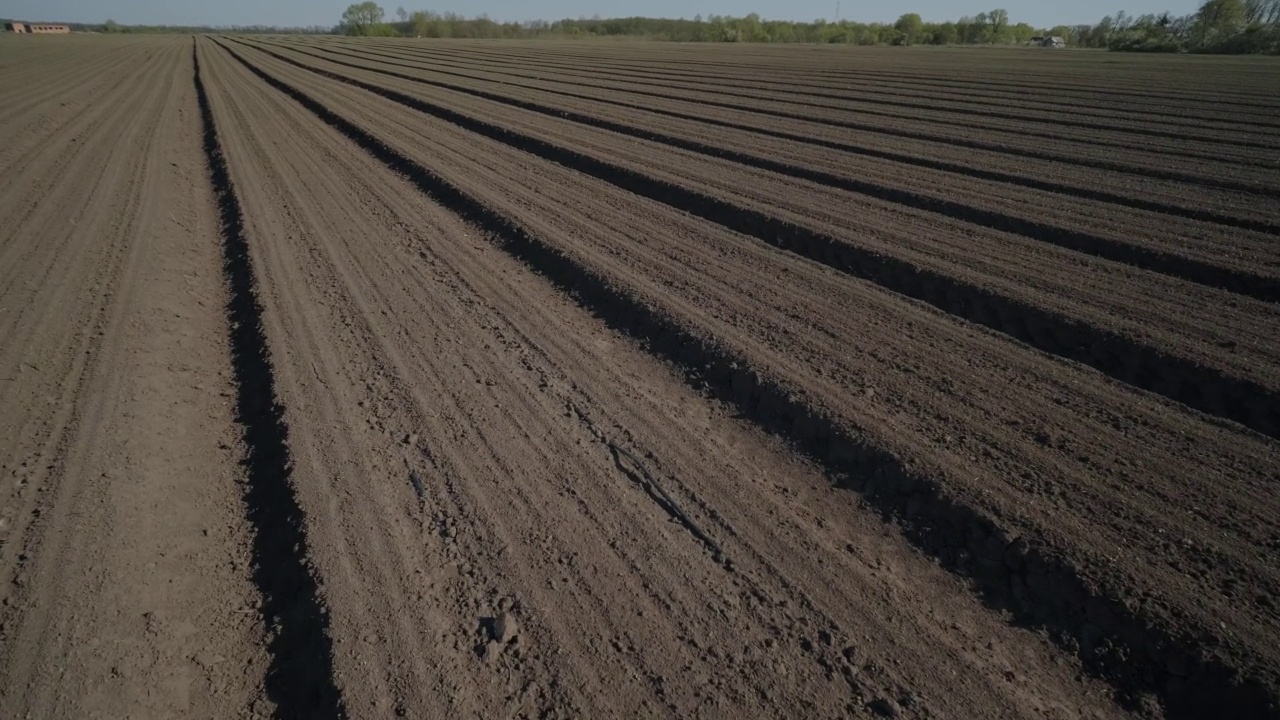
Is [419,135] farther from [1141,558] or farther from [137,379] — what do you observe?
[1141,558]

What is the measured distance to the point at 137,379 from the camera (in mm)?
5246

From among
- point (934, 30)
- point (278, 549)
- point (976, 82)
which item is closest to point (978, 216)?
point (278, 549)

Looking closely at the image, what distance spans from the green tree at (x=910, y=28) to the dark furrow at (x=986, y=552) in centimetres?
8107

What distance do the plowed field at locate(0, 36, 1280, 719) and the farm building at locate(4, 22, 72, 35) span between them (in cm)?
14180

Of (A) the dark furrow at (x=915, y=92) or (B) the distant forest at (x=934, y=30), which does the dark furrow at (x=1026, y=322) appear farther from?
(B) the distant forest at (x=934, y=30)

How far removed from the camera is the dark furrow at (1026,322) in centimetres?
486

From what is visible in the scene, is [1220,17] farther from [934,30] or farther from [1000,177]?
[1000,177]

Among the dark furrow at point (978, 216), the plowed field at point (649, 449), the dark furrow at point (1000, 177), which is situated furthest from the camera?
the dark furrow at point (1000, 177)

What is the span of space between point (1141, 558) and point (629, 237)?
20.8 ft

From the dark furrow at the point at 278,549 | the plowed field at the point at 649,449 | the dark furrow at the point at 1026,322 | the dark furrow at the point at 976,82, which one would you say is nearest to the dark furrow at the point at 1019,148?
the plowed field at the point at 649,449

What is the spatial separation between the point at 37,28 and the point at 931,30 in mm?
144772

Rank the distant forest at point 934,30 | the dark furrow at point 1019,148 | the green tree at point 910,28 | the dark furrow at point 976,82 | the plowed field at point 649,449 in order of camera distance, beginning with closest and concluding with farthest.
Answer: the plowed field at point 649,449
the dark furrow at point 1019,148
the dark furrow at point 976,82
the distant forest at point 934,30
the green tree at point 910,28

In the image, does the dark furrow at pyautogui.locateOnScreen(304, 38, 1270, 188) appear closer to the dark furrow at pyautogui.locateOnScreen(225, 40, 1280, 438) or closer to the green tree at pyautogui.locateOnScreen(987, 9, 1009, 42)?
the dark furrow at pyautogui.locateOnScreen(225, 40, 1280, 438)

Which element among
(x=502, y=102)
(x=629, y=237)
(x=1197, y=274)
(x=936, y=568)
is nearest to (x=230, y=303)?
(x=629, y=237)
